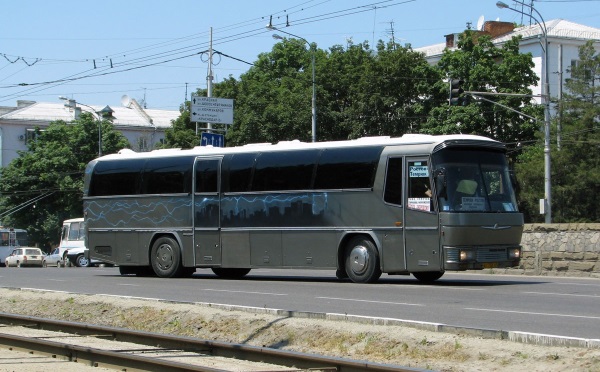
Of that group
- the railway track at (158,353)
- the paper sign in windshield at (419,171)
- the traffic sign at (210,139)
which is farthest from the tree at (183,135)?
the railway track at (158,353)

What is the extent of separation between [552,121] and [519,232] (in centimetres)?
3285

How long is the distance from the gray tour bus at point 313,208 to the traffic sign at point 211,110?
21953 millimetres

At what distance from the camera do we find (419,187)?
21078mm

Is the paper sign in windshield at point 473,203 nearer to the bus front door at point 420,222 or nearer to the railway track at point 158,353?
the bus front door at point 420,222

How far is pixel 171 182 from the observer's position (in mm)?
25922

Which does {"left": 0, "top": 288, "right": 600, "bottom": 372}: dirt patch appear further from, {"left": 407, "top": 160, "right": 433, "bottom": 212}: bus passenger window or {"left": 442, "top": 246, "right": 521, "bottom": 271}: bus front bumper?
{"left": 407, "top": 160, "right": 433, "bottom": 212}: bus passenger window

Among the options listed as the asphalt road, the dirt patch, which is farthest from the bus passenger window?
the dirt patch

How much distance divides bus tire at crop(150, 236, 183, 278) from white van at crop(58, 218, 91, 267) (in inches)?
1203

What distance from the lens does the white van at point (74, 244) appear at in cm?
5662

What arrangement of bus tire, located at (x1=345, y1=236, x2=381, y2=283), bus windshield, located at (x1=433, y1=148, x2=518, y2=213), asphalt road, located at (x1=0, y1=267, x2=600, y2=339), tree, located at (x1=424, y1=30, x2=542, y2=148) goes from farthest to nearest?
tree, located at (x1=424, y1=30, x2=542, y2=148)
bus tire, located at (x1=345, y1=236, x2=381, y2=283)
bus windshield, located at (x1=433, y1=148, x2=518, y2=213)
asphalt road, located at (x1=0, y1=267, x2=600, y2=339)

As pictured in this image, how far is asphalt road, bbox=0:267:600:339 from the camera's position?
46.4 feet

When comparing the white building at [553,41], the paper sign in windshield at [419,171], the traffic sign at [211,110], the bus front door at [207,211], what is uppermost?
the white building at [553,41]

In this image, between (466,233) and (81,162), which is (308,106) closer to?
(81,162)

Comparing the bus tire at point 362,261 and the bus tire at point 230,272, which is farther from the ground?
the bus tire at point 362,261
